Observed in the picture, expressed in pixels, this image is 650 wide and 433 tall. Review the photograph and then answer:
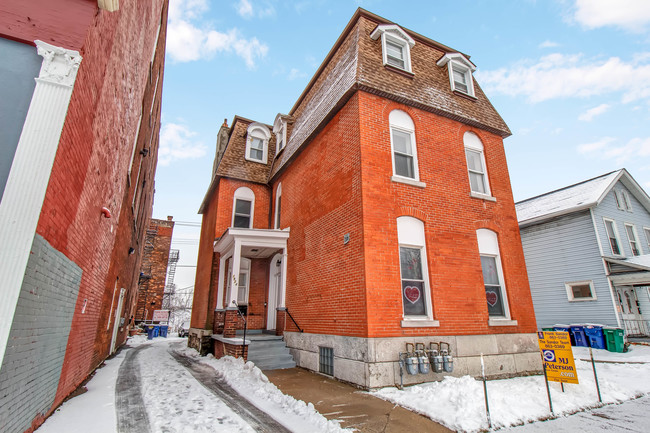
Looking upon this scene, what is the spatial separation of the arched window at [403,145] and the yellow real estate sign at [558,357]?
4.91 meters

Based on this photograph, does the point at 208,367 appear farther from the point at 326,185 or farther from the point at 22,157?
the point at 22,157

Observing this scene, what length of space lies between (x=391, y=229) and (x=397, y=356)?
3.04 metres

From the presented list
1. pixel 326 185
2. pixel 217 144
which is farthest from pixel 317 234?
pixel 217 144

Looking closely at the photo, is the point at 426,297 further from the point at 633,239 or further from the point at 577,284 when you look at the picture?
the point at 633,239

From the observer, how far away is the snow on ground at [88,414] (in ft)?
14.8

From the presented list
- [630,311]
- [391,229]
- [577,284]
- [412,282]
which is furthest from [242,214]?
[630,311]

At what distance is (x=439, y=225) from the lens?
356 inches

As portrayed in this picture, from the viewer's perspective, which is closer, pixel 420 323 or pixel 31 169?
pixel 31 169

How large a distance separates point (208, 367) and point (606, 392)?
10095 mm

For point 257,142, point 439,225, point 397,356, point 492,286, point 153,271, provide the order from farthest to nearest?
point 153,271
point 257,142
point 492,286
point 439,225
point 397,356

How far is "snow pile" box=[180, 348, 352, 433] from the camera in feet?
16.0

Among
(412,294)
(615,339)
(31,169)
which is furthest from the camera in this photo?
(615,339)

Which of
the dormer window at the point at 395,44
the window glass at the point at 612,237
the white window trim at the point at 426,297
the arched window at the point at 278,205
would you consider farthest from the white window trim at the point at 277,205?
the window glass at the point at 612,237

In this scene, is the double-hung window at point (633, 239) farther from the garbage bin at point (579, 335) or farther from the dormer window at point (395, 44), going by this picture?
the dormer window at point (395, 44)
